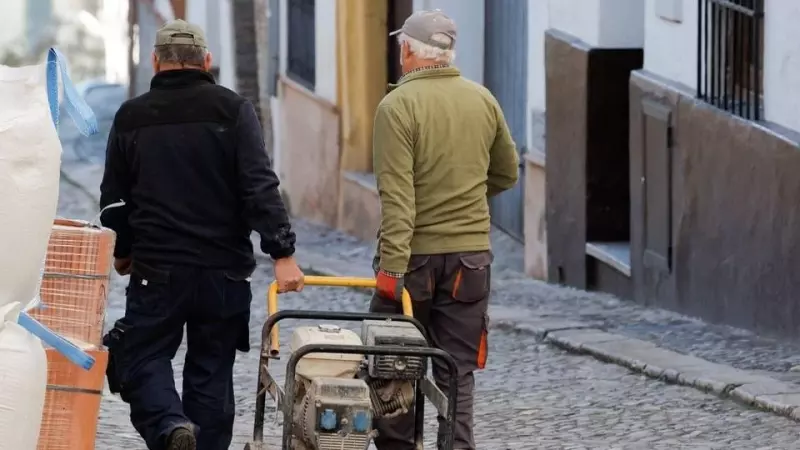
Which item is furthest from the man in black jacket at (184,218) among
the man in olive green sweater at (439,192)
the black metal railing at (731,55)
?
the black metal railing at (731,55)

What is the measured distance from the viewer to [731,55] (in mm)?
11633

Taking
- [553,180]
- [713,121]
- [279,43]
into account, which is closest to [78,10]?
[279,43]

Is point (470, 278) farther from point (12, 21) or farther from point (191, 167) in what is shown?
point (12, 21)

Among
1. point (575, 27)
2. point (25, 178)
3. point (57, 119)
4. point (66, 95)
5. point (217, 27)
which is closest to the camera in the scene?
point (25, 178)

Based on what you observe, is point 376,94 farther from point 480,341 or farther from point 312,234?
point 480,341

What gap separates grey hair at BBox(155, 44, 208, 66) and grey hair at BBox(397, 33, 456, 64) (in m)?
0.73

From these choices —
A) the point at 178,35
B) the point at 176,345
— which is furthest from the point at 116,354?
the point at 178,35

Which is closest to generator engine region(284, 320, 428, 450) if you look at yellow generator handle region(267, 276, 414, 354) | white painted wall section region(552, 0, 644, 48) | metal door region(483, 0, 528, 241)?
yellow generator handle region(267, 276, 414, 354)

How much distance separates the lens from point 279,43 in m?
22.0

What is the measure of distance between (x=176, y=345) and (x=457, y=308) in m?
1.01

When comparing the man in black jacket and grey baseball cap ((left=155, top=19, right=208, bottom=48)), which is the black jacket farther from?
grey baseball cap ((left=155, top=19, right=208, bottom=48))

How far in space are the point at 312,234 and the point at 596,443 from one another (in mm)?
11490

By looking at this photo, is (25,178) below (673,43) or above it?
above

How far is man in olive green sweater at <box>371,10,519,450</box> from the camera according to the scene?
689cm
